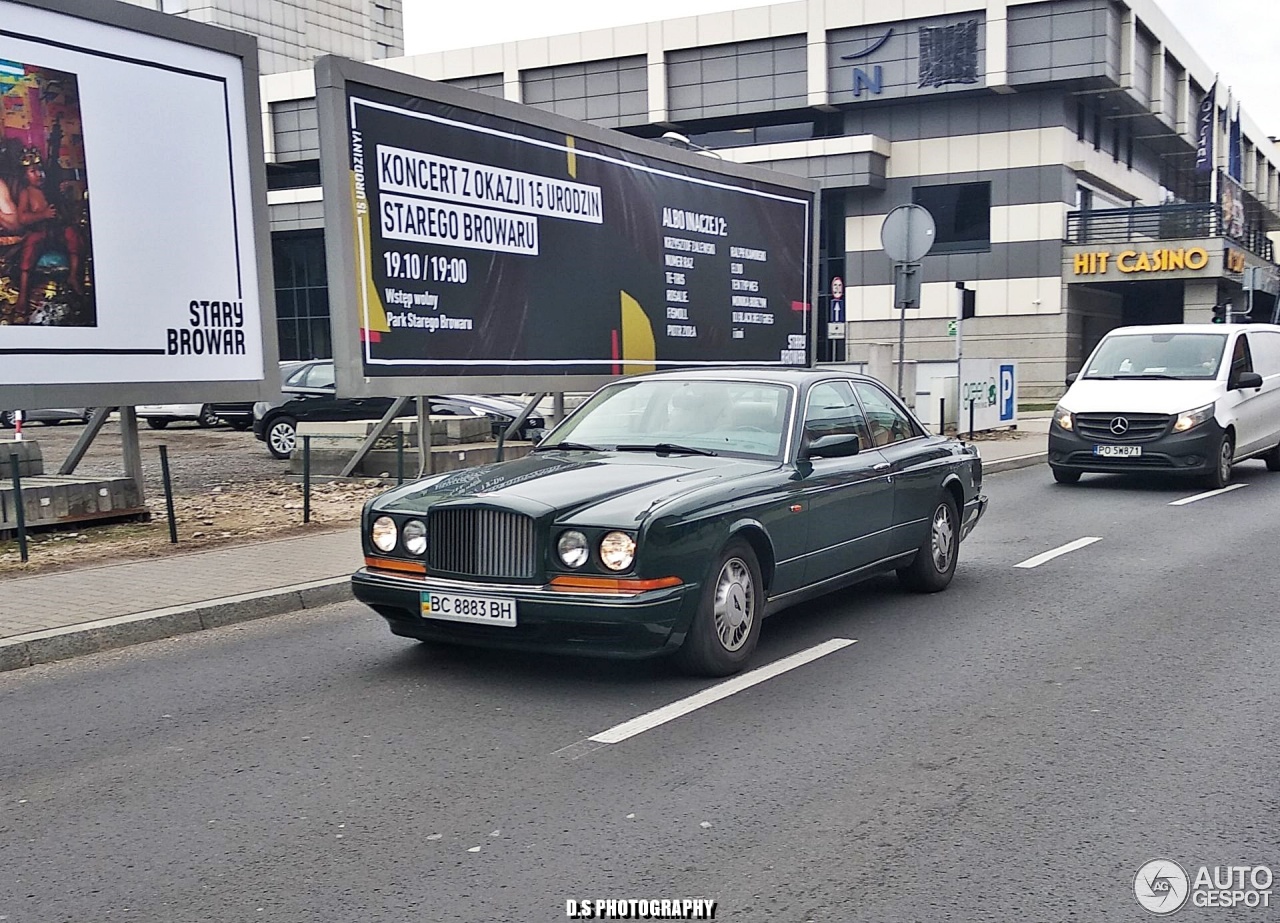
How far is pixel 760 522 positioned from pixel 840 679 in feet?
2.90

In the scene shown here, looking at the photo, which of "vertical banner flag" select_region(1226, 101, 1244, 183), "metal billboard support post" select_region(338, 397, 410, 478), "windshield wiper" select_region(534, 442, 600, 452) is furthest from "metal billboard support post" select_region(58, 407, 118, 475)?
"vertical banner flag" select_region(1226, 101, 1244, 183)

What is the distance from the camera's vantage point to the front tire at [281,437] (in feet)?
63.0

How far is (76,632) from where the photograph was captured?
712 cm

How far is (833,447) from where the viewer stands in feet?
24.2

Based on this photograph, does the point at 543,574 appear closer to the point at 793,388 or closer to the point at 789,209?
the point at 793,388

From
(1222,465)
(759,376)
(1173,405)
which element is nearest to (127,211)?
(759,376)

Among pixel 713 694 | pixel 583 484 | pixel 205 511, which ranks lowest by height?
pixel 205 511

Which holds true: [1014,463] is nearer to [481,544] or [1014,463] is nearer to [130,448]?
[130,448]

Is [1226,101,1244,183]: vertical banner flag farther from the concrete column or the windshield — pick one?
the windshield

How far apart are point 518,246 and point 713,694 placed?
8438 millimetres

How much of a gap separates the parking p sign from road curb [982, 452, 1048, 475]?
14.5 ft

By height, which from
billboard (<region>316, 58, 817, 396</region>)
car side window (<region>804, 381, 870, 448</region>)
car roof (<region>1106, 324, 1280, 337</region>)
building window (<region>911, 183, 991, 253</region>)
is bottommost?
car side window (<region>804, 381, 870, 448</region>)

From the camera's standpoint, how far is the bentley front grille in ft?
19.5

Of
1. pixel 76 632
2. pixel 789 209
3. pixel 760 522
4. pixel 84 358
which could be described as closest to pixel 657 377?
pixel 760 522
